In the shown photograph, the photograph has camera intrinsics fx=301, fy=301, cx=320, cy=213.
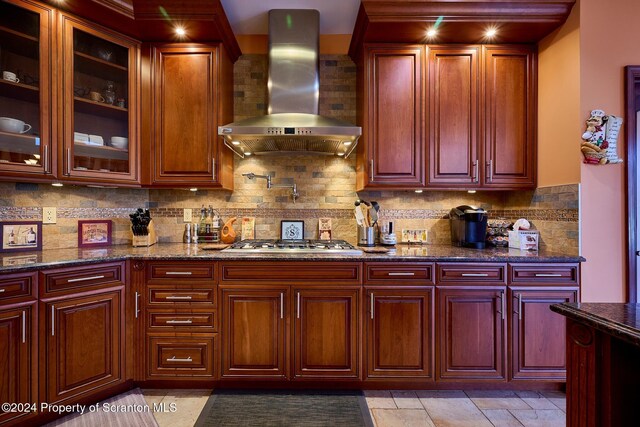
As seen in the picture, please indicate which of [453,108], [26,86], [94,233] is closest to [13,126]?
[26,86]

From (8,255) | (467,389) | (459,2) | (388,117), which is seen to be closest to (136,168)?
(8,255)

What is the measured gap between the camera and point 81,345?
5.94 feet

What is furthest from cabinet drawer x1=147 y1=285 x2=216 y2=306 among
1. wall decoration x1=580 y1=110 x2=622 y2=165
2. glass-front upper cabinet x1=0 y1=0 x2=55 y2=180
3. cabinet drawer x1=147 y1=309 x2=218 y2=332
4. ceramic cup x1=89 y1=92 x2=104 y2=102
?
wall decoration x1=580 y1=110 x2=622 y2=165

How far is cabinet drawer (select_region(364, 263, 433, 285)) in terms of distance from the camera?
2002mm

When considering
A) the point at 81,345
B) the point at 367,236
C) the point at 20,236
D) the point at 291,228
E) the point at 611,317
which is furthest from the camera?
the point at 291,228

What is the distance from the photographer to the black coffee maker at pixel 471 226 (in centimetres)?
234

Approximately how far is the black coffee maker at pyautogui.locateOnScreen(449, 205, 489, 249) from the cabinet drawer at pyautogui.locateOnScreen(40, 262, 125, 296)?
2.49 metres

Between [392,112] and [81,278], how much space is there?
7.83 feet

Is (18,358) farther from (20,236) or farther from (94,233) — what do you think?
(94,233)

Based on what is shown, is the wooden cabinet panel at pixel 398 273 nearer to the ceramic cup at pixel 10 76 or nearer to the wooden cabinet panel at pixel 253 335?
the wooden cabinet panel at pixel 253 335

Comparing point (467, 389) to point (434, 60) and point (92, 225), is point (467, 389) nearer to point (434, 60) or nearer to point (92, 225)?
point (434, 60)

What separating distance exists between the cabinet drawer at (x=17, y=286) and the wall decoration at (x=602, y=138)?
3447mm

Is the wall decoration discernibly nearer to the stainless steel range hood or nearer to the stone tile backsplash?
the stone tile backsplash

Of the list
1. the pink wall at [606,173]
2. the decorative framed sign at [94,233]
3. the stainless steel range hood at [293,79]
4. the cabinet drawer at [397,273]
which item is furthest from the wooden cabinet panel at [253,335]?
the pink wall at [606,173]
